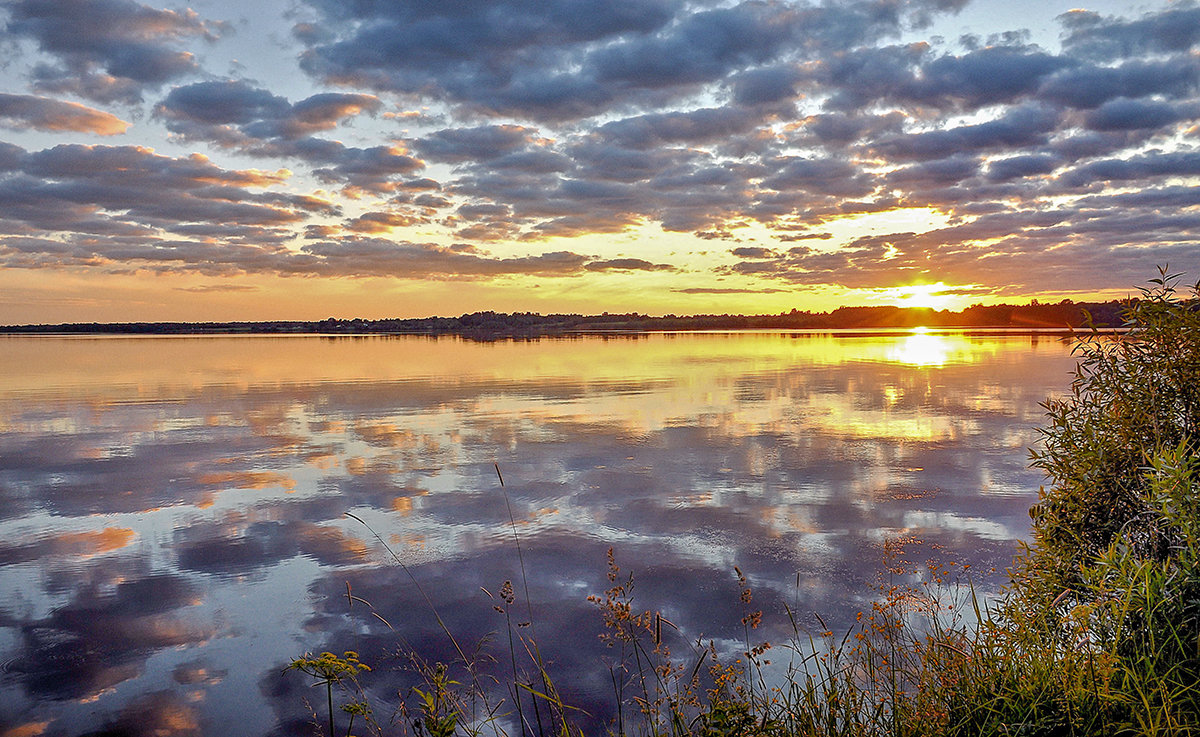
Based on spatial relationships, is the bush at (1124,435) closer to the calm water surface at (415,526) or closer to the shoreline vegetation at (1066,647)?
the shoreline vegetation at (1066,647)

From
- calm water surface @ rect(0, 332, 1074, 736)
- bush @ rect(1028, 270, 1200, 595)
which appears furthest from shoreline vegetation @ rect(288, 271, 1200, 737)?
calm water surface @ rect(0, 332, 1074, 736)

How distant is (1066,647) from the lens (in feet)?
15.4

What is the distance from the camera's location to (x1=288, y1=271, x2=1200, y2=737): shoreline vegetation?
4.27 metres

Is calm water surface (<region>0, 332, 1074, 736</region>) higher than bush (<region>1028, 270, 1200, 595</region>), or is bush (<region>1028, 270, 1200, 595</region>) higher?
bush (<region>1028, 270, 1200, 595</region>)

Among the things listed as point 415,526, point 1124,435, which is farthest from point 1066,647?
point 415,526

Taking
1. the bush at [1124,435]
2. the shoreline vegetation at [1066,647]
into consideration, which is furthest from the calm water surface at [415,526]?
the bush at [1124,435]

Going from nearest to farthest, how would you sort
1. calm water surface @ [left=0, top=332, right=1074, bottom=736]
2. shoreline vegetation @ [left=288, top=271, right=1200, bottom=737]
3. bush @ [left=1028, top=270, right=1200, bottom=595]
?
shoreline vegetation @ [left=288, top=271, right=1200, bottom=737] < bush @ [left=1028, top=270, right=1200, bottom=595] < calm water surface @ [left=0, top=332, right=1074, bottom=736]

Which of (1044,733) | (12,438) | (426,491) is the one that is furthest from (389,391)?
(1044,733)

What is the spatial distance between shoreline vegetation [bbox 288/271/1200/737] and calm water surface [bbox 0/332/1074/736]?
0.77 meters

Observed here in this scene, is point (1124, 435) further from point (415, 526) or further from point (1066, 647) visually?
point (415, 526)

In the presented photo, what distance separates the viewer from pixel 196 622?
8.27m

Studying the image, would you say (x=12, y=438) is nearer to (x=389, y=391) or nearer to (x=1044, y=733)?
(x=389, y=391)

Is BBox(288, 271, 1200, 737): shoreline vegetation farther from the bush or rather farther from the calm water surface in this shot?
the calm water surface

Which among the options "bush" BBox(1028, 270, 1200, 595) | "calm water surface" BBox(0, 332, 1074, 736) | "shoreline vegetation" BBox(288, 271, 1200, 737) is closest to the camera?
"shoreline vegetation" BBox(288, 271, 1200, 737)
